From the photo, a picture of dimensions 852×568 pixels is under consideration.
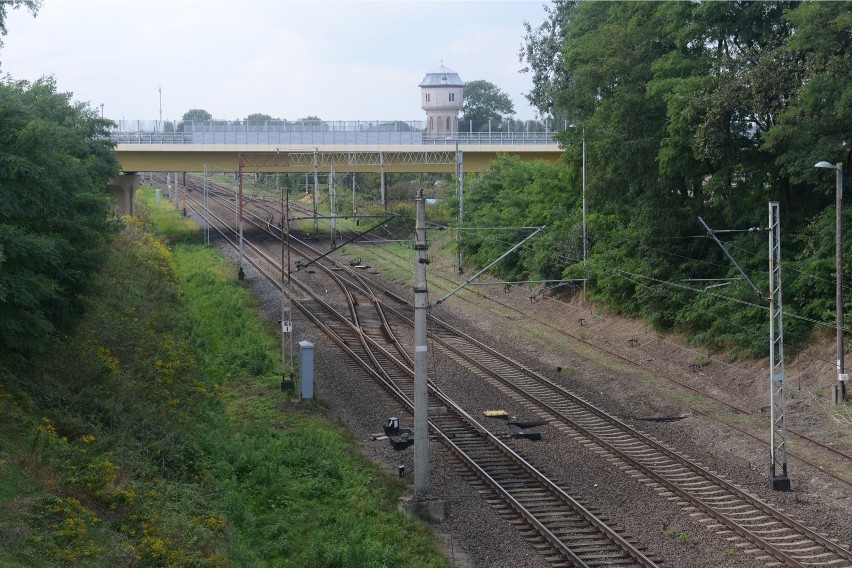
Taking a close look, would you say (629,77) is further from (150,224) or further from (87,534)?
(150,224)

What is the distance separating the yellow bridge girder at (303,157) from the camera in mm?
54375

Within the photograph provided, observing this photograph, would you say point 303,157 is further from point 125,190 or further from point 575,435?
point 575,435

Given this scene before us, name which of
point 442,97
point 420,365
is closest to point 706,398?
point 420,365

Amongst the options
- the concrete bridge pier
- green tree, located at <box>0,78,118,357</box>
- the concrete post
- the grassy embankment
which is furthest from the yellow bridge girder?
green tree, located at <box>0,78,118,357</box>

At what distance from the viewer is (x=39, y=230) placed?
63.5 feet

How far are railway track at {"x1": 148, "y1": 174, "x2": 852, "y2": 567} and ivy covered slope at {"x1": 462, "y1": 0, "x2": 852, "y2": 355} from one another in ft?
16.4

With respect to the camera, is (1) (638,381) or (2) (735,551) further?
(1) (638,381)

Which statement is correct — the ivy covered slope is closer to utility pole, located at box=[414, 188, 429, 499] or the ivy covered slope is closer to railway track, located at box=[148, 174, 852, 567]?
railway track, located at box=[148, 174, 852, 567]

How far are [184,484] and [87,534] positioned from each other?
355cm

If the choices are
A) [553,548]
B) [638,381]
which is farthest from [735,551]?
[638,381]

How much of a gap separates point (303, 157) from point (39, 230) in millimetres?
36689

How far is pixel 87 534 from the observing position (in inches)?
511

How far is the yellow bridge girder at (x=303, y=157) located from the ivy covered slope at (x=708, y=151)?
18002 millimetres

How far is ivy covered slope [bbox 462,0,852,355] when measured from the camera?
2600cm
